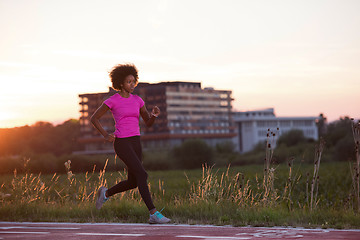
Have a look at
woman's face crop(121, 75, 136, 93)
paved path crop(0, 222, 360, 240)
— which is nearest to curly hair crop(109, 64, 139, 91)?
woman's face crop(121, 75, 136, 93)

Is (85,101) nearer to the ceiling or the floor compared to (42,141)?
nearer to the ceiling

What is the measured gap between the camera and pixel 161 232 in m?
7.71

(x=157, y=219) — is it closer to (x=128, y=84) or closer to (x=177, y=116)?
(x=128, y=84)

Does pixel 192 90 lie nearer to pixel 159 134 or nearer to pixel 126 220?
pixel 159 134

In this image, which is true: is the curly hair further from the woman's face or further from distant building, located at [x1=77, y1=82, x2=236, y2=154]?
distant building, located at [x1=77, y1=82, x2=236, y2=154]

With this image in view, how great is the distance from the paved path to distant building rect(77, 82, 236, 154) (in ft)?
489

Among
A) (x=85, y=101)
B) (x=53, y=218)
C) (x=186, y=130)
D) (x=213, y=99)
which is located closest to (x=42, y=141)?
(x=85, y=101)

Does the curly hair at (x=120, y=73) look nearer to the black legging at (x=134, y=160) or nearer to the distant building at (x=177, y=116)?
the black legging at (x=134, y=160)

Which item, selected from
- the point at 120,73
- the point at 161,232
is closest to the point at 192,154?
the point at 120,73

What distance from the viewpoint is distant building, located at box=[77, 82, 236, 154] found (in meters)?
167

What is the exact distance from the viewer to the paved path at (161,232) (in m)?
7.12

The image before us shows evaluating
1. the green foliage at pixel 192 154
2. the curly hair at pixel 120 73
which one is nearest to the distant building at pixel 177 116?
the green foliage at pixel 192 154

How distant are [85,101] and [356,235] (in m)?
170

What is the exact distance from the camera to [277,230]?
7.73 m
